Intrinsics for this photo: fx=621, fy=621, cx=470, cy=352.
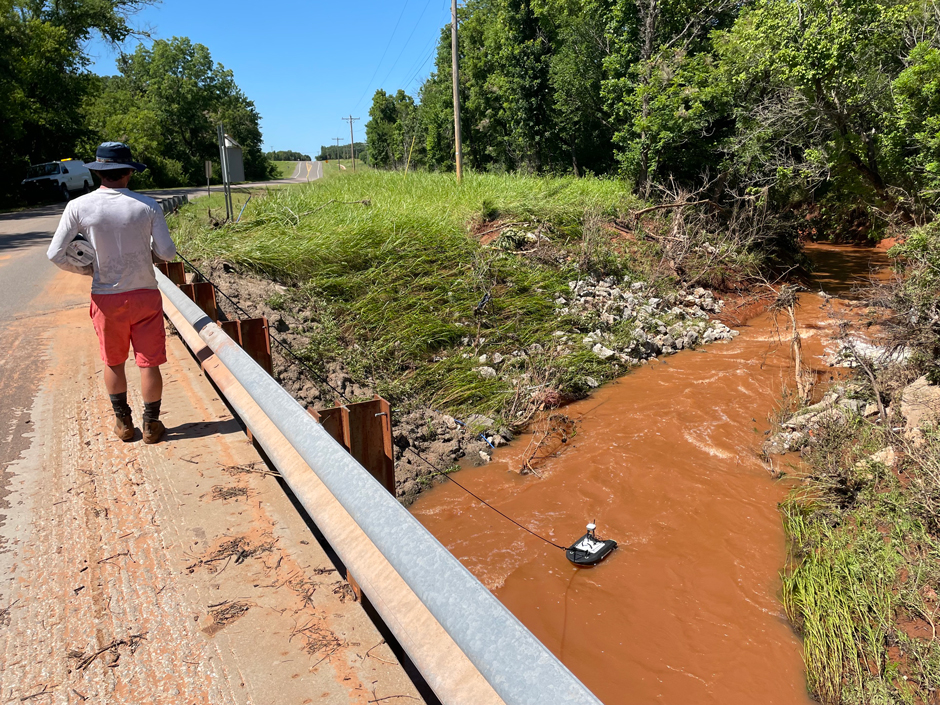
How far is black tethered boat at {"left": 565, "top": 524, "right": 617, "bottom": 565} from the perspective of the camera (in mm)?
5637

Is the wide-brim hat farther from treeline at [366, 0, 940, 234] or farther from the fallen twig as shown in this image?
treeline at [366, 0, 940, 234]

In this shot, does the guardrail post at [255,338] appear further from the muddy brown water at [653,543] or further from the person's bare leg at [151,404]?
the muddy brown water at [653,543]

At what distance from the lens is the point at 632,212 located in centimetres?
1566

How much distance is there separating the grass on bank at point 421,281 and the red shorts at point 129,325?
3.98 metres

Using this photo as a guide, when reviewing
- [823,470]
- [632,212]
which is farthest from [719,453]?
[632,212]

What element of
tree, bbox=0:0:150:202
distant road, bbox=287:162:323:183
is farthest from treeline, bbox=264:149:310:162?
tree, bbox=0:0:150:202

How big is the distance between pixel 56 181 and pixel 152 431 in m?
27.2

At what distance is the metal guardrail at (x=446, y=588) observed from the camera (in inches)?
54.1

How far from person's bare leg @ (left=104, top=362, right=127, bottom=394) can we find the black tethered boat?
392 centimetres

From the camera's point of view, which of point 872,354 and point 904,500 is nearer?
point 904,500

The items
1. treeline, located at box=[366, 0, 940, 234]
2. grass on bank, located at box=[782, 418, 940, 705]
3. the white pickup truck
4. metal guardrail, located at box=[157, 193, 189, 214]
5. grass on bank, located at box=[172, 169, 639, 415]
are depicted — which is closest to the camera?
grass on bank, located at box=[782, 418, 940, 705]

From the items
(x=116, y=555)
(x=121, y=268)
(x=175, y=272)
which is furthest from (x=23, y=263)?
(x=116, y=555)

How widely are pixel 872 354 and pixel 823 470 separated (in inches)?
111

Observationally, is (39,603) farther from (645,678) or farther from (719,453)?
(719,453)
